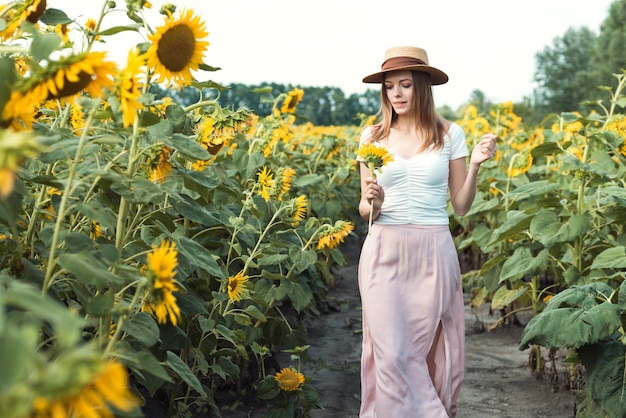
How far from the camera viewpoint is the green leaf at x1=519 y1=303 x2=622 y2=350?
249 centimetres

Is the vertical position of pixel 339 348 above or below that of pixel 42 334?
below

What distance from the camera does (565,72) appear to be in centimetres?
4047

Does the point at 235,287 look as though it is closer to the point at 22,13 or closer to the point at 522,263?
the point at 22,13

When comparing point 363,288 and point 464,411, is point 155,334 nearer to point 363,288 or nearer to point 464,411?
point 363,288

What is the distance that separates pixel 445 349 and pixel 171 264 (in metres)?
1.80

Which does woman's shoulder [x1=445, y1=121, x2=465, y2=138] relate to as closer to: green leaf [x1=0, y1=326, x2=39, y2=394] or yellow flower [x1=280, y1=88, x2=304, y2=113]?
yellow flower [x1=280, y1=88, x2=304, y2=113]

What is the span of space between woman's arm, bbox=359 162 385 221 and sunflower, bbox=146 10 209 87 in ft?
3.67

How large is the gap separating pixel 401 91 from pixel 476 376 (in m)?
1.65

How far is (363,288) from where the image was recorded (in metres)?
2.95

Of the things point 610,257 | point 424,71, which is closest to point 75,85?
point 424,71

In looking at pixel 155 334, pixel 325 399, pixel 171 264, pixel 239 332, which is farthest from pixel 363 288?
pixel 171 264

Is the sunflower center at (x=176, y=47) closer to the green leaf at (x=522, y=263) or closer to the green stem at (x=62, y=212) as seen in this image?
the green stem at (x=62, y=212)

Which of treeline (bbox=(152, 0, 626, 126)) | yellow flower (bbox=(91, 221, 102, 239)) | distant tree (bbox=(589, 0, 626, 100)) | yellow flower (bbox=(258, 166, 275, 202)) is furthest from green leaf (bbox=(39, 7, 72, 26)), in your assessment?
distant tree (bbox=(589, 0, 626, 100))

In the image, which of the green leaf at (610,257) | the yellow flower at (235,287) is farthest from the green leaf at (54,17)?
the green leaf at (610,257)
